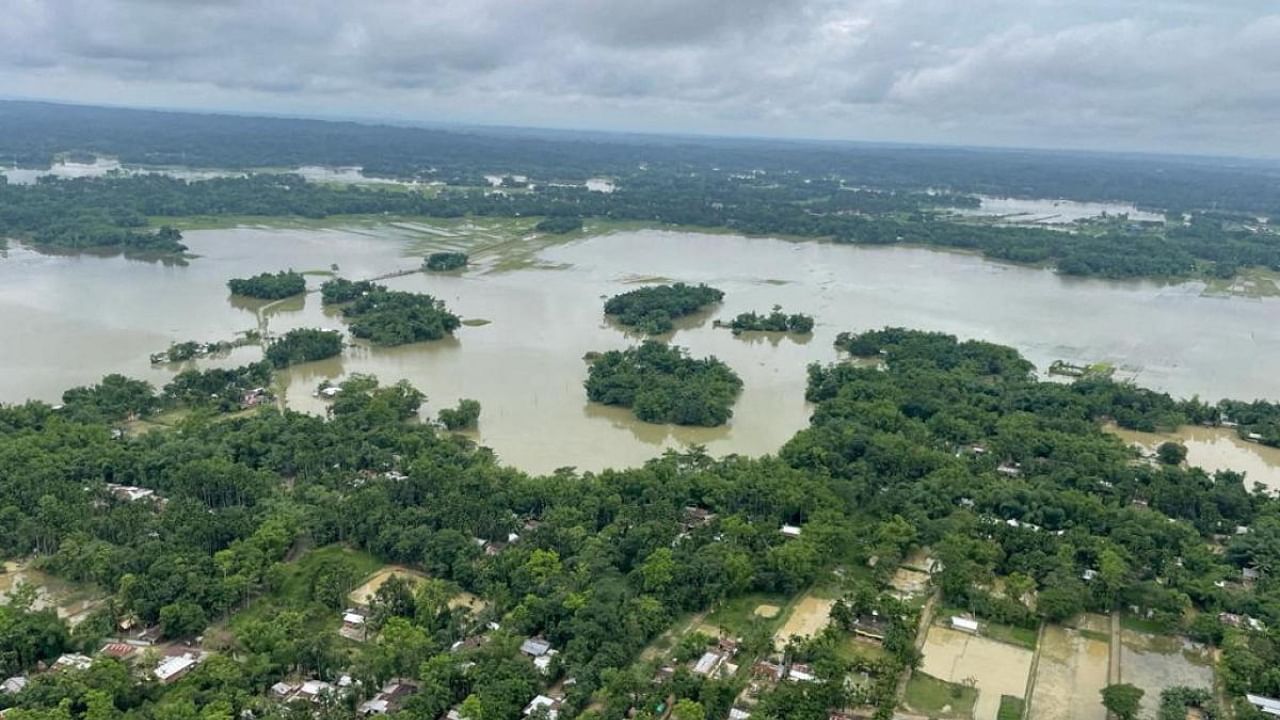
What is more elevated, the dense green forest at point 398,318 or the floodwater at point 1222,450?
the dense green forest at point 398,318

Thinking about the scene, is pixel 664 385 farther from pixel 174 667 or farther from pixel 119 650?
pixel 119 650

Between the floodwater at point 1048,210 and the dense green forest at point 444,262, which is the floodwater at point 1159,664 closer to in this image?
the dense green forest at point 444,262

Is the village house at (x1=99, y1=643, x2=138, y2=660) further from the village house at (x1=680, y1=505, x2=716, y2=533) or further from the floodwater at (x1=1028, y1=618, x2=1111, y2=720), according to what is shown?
the floodwater at (x1=1028, y1=618, x2=1111, y2=720)

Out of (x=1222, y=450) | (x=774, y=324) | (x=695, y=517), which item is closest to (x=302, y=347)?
(x=695, y=517)

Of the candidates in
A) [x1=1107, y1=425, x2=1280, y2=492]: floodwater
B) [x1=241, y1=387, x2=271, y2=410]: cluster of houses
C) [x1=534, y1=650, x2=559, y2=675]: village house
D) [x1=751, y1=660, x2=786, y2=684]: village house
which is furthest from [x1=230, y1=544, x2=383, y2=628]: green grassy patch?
[x1=1107, y1=425, x2=1280, y2=492]: floodwater

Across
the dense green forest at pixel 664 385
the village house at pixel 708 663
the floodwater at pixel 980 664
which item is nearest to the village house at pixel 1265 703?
the floodwater at pixel 980 664
